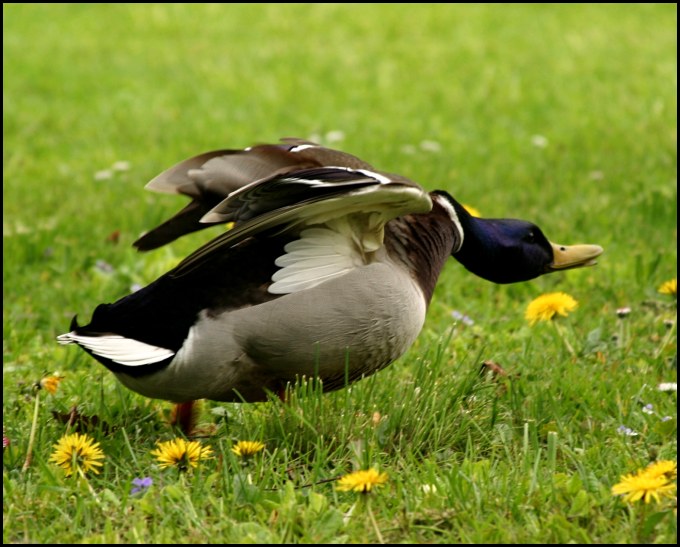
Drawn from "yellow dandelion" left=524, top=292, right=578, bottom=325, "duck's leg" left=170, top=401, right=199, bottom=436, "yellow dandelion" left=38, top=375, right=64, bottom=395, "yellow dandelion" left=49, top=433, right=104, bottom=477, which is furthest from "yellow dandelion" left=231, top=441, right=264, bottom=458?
"yellow dandelion" left=524, top=292, right=578, bottom=325

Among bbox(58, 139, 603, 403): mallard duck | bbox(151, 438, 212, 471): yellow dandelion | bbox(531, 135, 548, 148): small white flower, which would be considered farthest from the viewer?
bbox(531, 135, 548, 148): small white flower

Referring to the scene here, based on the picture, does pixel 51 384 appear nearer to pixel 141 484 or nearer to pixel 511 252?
pixel 141 484

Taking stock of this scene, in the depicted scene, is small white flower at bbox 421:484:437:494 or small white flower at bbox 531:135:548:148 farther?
small white flower at bbox 531:135:548:148

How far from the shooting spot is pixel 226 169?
3.86 meters

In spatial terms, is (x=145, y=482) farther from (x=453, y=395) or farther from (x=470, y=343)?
(x=470, y=343)

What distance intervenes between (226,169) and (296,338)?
746mm

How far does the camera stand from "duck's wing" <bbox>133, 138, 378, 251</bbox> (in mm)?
3803

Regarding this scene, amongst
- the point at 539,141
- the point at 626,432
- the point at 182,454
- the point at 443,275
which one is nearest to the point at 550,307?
the point at 626,432

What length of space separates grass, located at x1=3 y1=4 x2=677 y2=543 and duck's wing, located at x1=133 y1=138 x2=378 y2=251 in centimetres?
69

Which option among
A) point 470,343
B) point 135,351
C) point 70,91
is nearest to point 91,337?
point 135,351

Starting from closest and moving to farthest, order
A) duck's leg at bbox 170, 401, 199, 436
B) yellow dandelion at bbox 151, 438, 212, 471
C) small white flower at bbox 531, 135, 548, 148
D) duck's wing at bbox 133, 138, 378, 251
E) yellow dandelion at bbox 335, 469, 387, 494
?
1. yellow dandelion at bbox 335, 469, 387, 494
2. yellow dandelion at bbox 151, 438, 212, 471
3. duck's leg at bbox 170, 401, 199, 436
4. duck's wing at bbox 133, 138, 378, 251
5. small white flower at bbox 531, 135, 548, 148

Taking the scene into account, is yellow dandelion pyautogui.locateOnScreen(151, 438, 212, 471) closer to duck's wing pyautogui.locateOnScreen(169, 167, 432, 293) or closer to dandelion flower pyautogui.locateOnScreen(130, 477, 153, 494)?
dandelion flower pyautogui.locateOnScreen(130, 477, 153, 494)

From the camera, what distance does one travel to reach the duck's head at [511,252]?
4.14 meters

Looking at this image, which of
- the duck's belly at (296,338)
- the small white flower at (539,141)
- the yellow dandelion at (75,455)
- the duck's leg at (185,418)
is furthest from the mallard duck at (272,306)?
the small white flower at (539,141)
